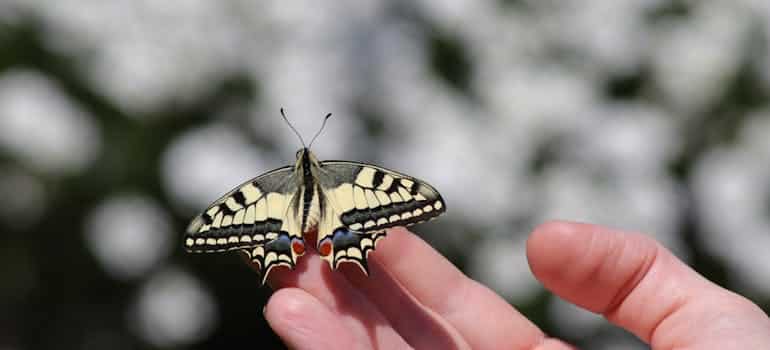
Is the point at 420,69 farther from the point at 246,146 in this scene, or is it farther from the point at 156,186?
the point at 156,186

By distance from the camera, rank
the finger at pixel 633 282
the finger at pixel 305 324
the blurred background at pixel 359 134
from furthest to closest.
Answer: the blurred background at pixel 359 134
the finger at pixel 633 282
the finger at pixel 305 324

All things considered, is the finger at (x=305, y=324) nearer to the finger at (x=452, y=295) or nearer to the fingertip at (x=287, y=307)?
the fingertip at (x=287, y=307)

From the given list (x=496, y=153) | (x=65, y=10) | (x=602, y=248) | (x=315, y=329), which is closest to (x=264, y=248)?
(x=315, y=329)

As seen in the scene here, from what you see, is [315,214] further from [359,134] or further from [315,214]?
[359,134]

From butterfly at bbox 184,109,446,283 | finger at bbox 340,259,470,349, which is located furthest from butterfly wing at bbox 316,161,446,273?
finger at bbox 340,259,470,349

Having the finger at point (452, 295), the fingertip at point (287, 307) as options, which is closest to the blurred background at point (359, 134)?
the finger at point (452, 295)

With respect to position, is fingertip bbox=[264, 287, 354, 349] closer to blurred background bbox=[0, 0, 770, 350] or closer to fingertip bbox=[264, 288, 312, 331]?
fingertip bbox=[264, 288, 312, 331]

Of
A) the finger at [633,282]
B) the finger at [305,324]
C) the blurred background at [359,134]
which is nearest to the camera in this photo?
the finger at [305,324]

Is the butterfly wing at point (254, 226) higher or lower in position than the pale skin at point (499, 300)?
higher
